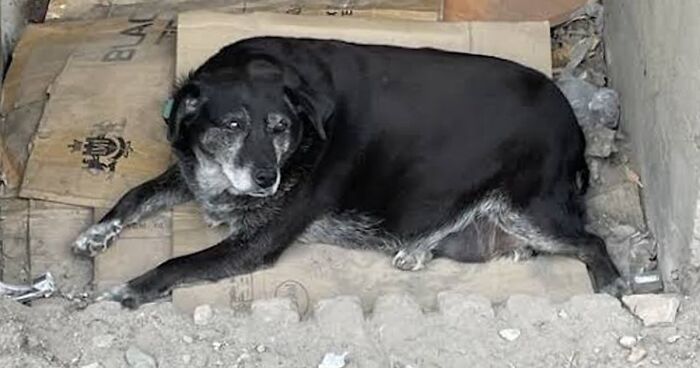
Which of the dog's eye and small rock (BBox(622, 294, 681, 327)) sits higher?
the dog's eye

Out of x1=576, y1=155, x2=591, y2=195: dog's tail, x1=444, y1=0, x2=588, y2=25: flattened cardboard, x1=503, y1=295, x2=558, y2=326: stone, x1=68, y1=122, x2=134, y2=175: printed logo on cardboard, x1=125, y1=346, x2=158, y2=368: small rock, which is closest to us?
x1=125, y1=346, x2=158, y2=368: small rock

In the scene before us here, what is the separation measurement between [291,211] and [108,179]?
2.23ft

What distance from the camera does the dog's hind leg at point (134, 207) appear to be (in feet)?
17.3

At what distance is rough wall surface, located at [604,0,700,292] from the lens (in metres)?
4.73

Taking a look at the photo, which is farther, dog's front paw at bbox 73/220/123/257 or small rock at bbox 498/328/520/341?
dog's front paw at bbox 73/220/123/257

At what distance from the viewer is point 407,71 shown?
5.27 metres

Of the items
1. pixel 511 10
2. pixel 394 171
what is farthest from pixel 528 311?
pixel 511 10

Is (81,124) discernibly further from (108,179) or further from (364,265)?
(364,265)

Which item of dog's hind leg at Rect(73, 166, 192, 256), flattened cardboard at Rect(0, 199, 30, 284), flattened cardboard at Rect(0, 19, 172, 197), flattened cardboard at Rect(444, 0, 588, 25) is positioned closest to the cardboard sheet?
dog's hind leg at Rect(73, 166, 192, 256)

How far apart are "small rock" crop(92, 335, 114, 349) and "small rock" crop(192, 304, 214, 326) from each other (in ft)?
0.82

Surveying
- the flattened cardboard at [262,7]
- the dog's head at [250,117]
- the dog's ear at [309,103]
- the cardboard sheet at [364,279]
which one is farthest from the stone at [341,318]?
the flattened cardboard at [262,7]

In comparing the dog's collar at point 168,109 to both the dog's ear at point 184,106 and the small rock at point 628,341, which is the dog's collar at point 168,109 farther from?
the small rock at point 628,341

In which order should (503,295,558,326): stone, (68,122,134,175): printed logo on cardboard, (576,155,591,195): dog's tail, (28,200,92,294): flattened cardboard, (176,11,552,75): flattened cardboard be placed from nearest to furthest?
(503,295,558,326): stone → (28,200,92,294): flattened cardboard → (576,155,591,195): dog's tail → (68,122,134,175): printed logo on cardboard → (176,11,552,75): flattened cardboard

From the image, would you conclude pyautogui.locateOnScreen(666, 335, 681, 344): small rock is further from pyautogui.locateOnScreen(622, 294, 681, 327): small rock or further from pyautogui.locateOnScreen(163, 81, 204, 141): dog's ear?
pyautogui.locateOnScreen(163, 81, 204, 141): dog's ear
